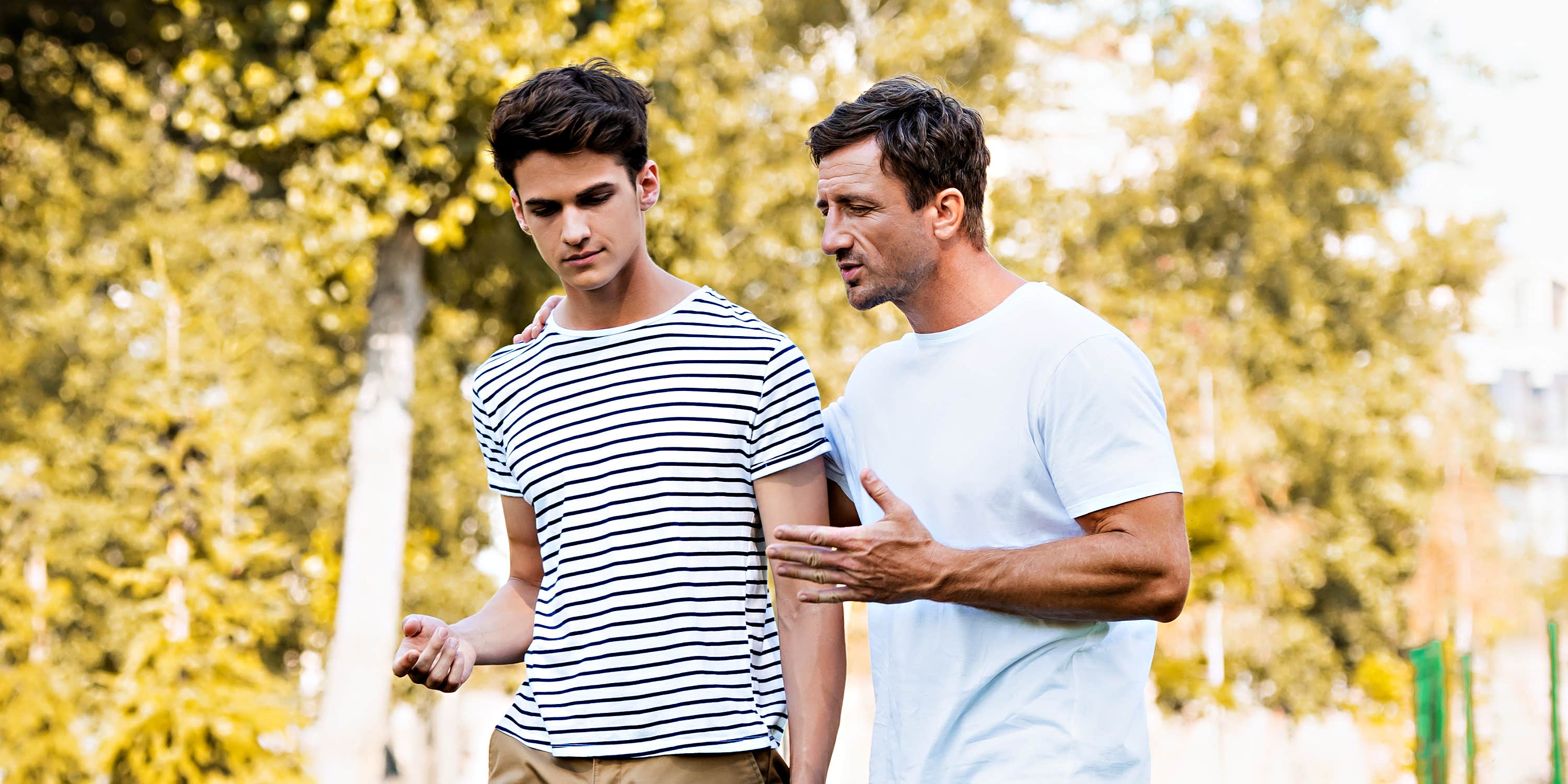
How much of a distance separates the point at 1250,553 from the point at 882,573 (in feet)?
54.4

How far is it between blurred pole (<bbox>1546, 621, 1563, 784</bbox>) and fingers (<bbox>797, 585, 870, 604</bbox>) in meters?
3.46

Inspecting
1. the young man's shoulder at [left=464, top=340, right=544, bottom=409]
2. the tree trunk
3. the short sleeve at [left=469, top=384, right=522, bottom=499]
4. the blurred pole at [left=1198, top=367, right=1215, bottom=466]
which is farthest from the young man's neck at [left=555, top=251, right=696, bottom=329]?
the blurred pole at [left=1198, top=367, right=1215, bottom=466]

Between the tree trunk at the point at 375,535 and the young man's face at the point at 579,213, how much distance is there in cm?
465

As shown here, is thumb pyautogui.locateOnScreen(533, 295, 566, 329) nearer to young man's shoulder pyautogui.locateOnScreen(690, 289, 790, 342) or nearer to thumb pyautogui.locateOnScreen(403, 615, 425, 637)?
young man's shoulder pyautogui.locateOnScreen(690, 289, 790, 342)

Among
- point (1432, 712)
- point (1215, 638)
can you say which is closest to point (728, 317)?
point (1432, 712)

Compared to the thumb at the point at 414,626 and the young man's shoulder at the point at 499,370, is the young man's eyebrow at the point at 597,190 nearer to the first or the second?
the young man's shoulder at the point at 499,370

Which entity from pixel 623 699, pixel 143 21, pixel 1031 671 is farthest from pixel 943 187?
pixel 143 21

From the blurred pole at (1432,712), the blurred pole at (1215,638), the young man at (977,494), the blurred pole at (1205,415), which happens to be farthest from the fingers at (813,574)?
the blurred pole at (1205,415)

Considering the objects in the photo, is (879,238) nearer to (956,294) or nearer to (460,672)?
(956,294)

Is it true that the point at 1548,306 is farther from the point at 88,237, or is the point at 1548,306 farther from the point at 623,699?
the point at 623,699

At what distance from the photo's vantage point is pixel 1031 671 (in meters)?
1.96

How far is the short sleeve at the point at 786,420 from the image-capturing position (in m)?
2.16

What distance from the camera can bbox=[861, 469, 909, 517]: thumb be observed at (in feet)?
6.18

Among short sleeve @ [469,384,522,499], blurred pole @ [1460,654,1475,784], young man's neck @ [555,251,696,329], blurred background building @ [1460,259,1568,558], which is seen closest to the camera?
young man's neck @ [555,251,696,329]
